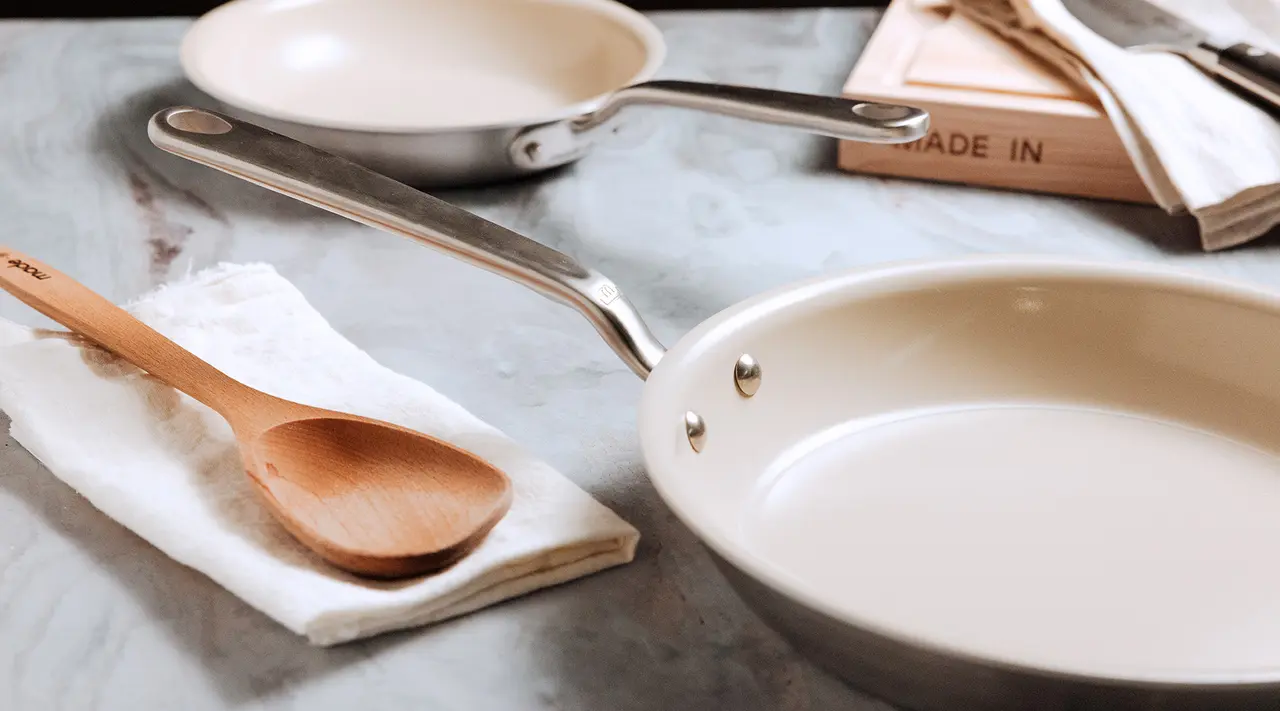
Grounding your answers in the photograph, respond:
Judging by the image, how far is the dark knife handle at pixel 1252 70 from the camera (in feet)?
2.38

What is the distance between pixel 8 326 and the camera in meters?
0.53

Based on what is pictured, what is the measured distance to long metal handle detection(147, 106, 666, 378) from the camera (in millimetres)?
476

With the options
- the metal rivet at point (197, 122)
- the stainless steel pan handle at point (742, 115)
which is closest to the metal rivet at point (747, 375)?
the stainless steel pan handle at point (742, 115)

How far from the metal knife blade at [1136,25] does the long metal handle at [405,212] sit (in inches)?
19.0

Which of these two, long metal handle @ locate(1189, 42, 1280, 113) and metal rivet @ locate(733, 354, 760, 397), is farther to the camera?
long metal handle @ locate(1189, 42, 1280, 113)

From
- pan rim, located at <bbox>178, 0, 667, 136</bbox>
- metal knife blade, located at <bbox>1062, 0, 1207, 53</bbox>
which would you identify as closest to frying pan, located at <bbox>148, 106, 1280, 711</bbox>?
pan rim, located at <bbox>178, 0, 667, 136</bbox>

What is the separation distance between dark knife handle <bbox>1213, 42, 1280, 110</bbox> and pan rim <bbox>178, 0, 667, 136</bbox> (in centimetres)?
35

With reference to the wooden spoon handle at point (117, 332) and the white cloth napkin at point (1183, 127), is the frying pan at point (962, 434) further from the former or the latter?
the white cloth napkin at point (1183, 127)

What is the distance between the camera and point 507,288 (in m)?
0.65

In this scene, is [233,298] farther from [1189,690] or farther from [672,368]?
[1189,690]

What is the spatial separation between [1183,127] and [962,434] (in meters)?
0.32

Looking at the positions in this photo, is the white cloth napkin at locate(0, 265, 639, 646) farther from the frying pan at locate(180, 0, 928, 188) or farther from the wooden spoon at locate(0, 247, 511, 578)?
the frying pan at locate(180, 0, 928, 188)

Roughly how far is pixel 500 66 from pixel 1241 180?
0.52 m

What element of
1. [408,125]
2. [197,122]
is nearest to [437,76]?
[408,125]
